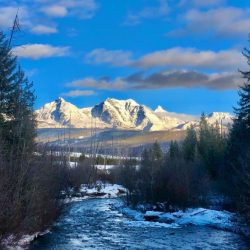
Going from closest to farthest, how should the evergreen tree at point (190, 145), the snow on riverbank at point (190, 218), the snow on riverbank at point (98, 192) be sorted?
1. the snow on riverbank at point (190, 218)
2. the snow on riverbank at point (98, 192)
3. the evergreen tree at point (190, 145)

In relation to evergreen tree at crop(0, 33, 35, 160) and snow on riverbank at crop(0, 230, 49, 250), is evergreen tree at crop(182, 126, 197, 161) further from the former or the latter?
snow on riverbank at crop(0, 230, 49, 250)

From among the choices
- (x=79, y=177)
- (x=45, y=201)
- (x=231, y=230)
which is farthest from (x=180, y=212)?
→ (x=79, y=177)

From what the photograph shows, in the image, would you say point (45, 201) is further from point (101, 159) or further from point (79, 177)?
point (101, 159)

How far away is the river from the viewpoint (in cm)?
2814

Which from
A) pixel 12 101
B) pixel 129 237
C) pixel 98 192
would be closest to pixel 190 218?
pixel 129 237

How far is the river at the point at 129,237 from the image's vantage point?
2814 cm

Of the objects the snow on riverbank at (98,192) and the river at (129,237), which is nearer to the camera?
the river at (129,237)

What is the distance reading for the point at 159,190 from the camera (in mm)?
48312

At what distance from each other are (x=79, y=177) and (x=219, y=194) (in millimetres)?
38275

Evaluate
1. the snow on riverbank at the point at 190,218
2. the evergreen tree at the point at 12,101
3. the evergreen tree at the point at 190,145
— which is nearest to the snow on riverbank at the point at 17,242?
the evergreen tree at the point at 12,101

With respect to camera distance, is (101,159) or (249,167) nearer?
(249,167)

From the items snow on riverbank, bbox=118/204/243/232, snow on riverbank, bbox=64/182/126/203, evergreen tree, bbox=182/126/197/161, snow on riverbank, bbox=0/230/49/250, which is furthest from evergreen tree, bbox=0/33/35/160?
evergreen tree, bbox=182/126/197/161

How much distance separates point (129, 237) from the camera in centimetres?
3200

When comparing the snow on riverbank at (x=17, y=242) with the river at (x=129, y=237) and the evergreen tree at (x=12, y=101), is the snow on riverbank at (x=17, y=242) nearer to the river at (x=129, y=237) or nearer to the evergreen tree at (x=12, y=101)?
the river at (x=129, y=237)
